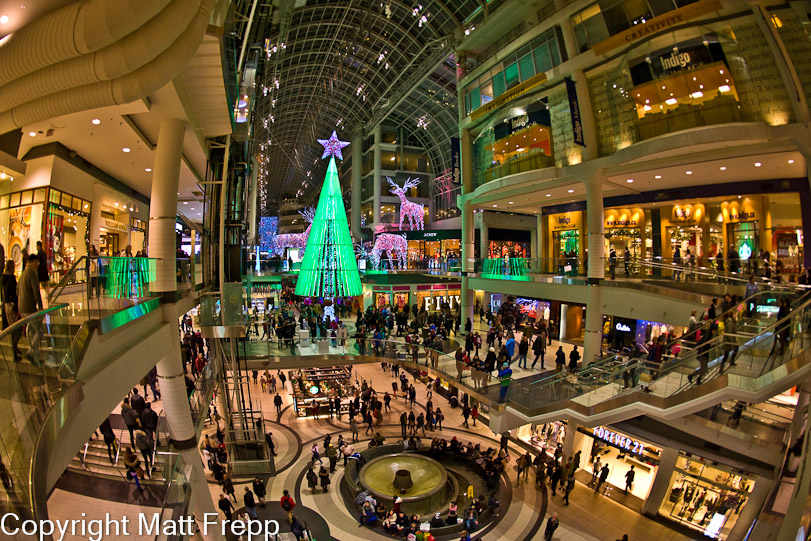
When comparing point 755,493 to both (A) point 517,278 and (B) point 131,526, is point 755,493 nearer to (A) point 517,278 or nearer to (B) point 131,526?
(A) point 517,278

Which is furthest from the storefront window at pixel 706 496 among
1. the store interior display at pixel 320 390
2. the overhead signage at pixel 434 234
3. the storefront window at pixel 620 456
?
the overhead signage at pixel 434 234

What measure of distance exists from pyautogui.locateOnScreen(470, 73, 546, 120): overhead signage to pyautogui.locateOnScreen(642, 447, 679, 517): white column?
1447cm

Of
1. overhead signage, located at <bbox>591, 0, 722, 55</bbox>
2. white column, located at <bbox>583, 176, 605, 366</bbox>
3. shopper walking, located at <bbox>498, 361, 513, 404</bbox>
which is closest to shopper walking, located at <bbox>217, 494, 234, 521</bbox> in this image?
shopper walking, located at <bbox>498, 361, 513, 404</bbox>

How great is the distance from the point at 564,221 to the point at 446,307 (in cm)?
928

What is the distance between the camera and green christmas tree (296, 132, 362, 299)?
17422mm

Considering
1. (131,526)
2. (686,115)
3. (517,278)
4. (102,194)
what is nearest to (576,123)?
(686,115)

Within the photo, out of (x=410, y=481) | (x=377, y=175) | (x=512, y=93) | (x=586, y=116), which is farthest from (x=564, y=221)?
(x=377, y=175)

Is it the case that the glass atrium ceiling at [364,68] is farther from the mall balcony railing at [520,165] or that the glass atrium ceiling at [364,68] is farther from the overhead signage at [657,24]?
the overhead signage at [657,24]

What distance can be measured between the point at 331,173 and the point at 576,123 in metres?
10.1

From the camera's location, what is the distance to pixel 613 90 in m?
14.9

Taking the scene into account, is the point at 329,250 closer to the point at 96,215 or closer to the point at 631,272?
the point at 96,215

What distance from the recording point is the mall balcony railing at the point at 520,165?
698 inches

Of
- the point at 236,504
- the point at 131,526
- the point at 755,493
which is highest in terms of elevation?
the point at 131,526

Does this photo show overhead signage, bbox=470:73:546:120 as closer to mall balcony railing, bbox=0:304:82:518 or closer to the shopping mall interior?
the shopping mall interior
